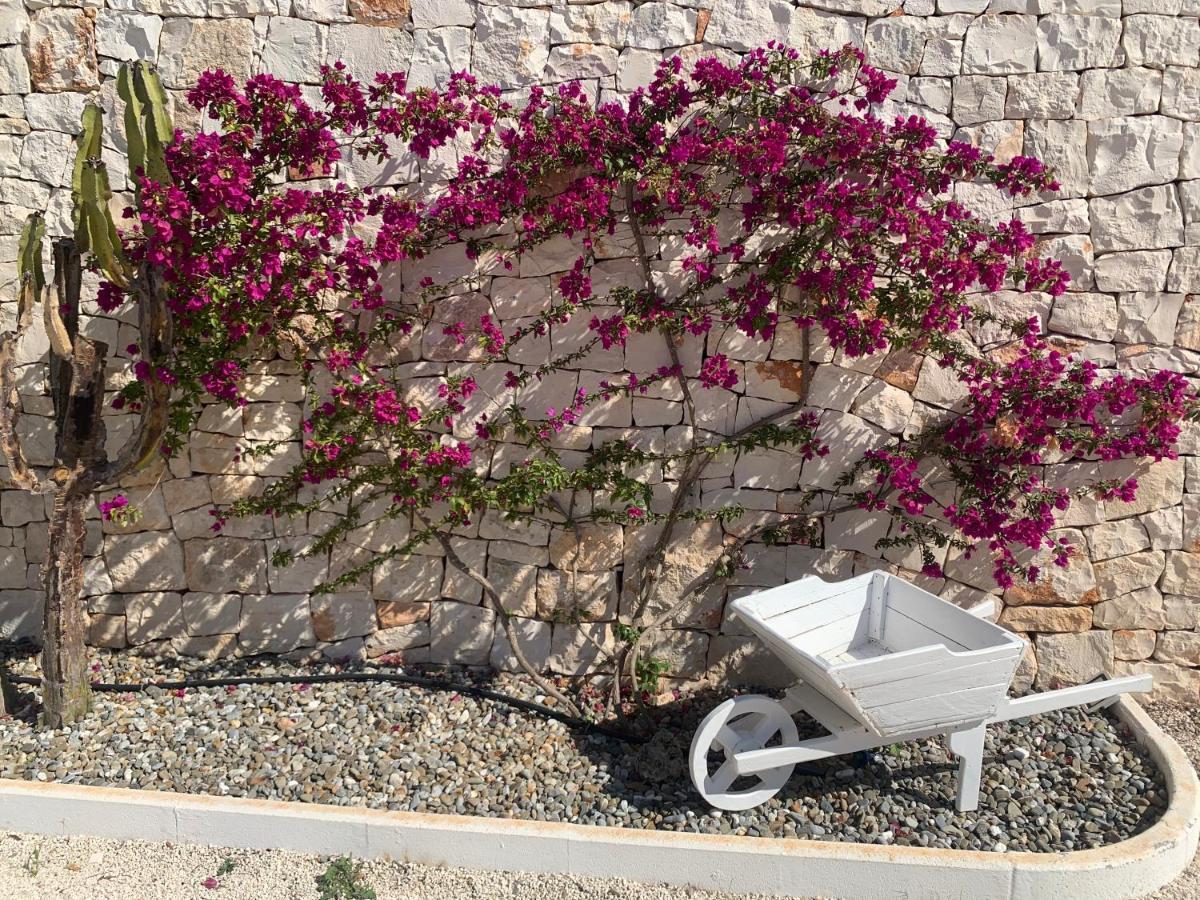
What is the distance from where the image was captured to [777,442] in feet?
12.7

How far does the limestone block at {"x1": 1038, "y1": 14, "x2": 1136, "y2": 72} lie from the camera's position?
12.0ft

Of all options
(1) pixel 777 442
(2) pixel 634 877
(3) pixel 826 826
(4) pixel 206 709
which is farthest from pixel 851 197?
(4) pixel 206 709

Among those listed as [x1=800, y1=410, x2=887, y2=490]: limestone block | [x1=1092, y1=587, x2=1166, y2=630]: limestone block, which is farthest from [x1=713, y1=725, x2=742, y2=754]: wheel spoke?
[x1=1092, y1=587, x2=1166, y2=630]: limestone block

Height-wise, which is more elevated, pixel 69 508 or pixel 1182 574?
pixel 69 508

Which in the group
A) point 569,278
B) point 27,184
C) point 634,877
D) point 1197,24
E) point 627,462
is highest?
point 1197,24

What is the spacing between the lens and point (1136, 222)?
12.3ft

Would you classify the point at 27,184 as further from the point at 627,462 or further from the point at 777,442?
the point at 777,442

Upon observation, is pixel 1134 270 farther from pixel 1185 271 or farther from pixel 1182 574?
pixel 1182 574

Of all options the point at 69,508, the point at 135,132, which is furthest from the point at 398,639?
the point at 135,132

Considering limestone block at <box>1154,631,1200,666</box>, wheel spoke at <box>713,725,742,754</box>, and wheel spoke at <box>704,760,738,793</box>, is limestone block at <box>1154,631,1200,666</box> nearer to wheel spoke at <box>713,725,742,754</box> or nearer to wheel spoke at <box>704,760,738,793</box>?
wheel spoke at <box>713,725,742,754</box>

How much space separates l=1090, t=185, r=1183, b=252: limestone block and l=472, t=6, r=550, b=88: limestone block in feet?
8.21

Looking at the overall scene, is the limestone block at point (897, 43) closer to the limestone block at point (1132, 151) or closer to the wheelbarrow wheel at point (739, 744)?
the limestone block at point (1132, 151)

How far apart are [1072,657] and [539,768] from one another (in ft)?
8.35

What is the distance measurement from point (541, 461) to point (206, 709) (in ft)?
6.08
